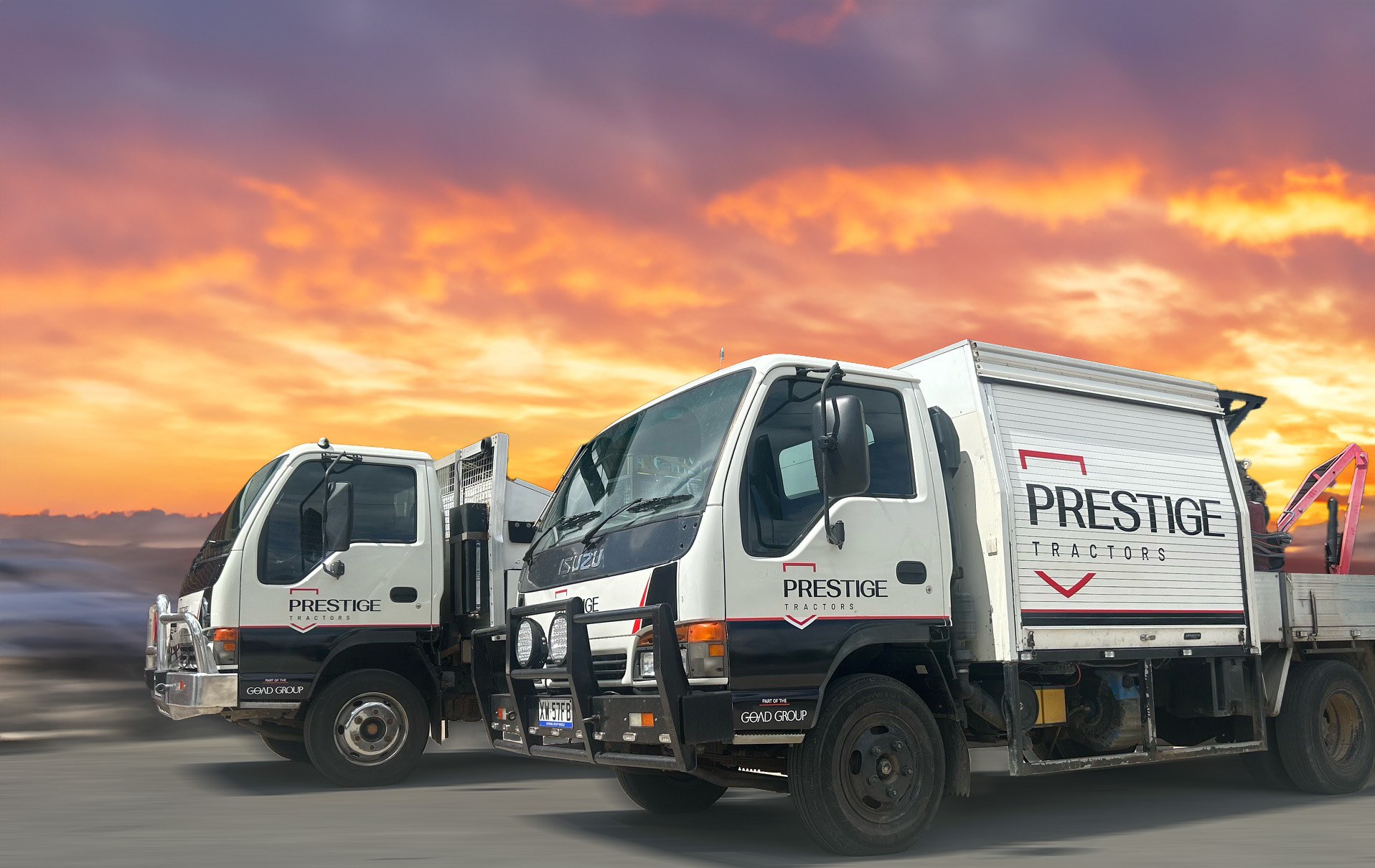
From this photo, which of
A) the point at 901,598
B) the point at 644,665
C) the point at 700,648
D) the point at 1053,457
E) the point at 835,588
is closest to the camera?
the point at 700,648

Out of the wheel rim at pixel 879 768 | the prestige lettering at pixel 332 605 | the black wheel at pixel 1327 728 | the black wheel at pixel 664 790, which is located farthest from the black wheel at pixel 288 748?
the black wheel at pixel 1327 728

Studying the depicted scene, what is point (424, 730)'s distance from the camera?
10094mm

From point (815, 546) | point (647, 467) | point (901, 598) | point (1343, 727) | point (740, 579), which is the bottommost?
point (1343, 727)

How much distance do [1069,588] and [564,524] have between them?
314cm

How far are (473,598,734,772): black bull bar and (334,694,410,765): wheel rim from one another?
261cm

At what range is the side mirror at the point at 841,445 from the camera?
19.9ft

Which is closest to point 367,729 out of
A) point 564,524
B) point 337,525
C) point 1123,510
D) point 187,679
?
point 187,679

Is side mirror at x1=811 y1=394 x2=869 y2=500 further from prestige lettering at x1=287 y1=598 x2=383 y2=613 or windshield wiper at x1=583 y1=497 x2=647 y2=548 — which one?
prestige lettering at x1=287 y1=598 x2=383 y2=613

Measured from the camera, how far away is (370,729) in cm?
990

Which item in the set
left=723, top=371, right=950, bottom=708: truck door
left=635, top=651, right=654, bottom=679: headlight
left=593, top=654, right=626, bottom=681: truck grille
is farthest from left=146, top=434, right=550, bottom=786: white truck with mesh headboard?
left=723, top=371, right=950, bottom=708: truck door

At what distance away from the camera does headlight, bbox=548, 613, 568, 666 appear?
6719 mm

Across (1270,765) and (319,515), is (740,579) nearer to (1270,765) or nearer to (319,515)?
(319,515)

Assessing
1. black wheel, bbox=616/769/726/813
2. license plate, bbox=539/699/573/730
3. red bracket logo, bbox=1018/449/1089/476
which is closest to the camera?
license plate, bbox=539/699/573/730

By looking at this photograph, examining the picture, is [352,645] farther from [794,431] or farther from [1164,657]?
[1164,657]
